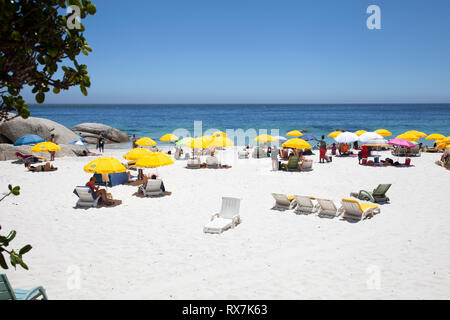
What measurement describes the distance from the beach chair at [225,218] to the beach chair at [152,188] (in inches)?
148

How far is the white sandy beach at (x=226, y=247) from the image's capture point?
624 cm

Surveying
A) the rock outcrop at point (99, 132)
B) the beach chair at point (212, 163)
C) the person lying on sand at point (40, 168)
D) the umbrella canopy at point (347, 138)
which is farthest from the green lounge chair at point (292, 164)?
the rock outcrop at point (99, 132)

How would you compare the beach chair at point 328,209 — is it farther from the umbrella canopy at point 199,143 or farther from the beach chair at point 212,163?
the beach chair at point 212,163

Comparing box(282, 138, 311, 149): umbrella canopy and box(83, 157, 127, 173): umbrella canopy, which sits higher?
box(282, 138, 311, 149): umbrella canopy

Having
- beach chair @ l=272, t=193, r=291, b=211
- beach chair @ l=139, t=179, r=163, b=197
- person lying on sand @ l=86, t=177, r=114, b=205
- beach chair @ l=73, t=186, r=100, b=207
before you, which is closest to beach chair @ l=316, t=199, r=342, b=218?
beach chair @ l=272, t=193, r=291, b=211

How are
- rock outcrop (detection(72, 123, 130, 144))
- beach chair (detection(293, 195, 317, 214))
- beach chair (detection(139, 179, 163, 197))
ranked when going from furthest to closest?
1. rock outcrop (detection(72, 123, 130, 144))
2. beach chair (detection(139, 179, 163, 197))
3. beach chair (detection(293, 195, 317, 214))

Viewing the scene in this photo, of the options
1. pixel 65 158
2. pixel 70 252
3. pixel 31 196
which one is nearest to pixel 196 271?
pixel 70 252

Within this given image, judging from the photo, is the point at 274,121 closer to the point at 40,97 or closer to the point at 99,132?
the point at 99,132

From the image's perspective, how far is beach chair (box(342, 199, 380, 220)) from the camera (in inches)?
397

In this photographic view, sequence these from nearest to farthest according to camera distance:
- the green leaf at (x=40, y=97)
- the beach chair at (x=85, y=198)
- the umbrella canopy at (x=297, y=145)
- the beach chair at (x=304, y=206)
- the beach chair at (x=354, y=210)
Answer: the green leaf at (x=40, y=97), the beach chair at (x=354, y=210), the beach chair at (x=304, y=206), the beach chair at (x=85, y=198), the umbrella canopy at (x=297, y=145)

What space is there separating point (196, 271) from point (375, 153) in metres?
23.1

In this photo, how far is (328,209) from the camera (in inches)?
418

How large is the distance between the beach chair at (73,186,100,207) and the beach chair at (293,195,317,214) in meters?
6.89

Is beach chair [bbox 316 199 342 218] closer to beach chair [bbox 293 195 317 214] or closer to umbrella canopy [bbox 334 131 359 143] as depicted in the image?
beach chair [bbox 293 195 317 214]
